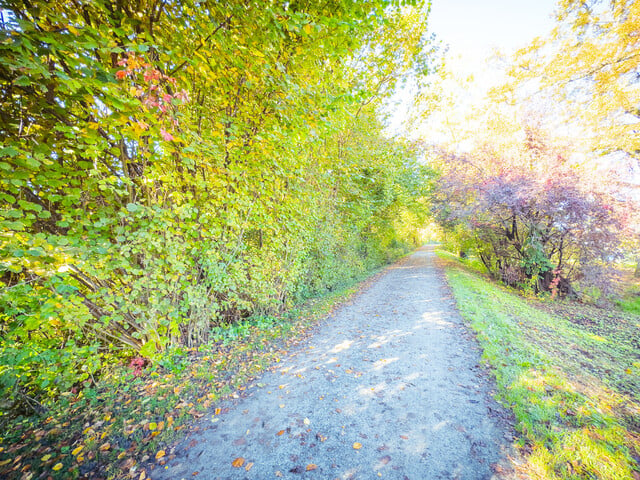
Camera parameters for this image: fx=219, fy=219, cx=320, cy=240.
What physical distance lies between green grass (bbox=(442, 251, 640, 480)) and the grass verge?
11.3 ft

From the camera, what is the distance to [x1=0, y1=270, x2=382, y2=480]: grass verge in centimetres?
202

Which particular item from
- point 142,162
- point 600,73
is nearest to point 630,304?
point 600,73

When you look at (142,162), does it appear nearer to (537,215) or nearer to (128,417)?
(128,417)

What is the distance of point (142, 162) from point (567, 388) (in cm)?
645

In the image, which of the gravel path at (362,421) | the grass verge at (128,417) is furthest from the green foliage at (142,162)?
the gravel path at (362,421)

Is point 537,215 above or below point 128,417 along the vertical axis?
above

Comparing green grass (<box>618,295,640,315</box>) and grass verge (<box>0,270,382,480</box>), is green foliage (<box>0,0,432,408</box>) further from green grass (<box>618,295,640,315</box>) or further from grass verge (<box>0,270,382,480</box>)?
green grass (<box>618,295,640,315</box>)

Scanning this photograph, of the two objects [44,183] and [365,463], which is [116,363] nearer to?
[44,183]

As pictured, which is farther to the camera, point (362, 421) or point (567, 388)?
point (567, 388)

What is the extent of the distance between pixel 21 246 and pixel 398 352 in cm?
514

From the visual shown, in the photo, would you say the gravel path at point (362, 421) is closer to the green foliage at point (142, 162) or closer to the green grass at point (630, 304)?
the green foliage at point (142, 162)

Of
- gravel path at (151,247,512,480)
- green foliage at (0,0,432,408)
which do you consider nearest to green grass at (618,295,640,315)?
gravel path at (151,247,512,480)

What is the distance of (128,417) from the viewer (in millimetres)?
2541

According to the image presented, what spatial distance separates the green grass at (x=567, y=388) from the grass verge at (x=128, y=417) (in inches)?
136
